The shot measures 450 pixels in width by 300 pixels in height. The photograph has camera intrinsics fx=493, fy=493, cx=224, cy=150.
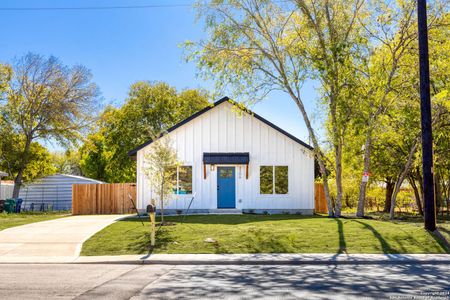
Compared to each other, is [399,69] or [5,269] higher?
[399,69]

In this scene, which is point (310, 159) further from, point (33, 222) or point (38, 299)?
point (38, 299)

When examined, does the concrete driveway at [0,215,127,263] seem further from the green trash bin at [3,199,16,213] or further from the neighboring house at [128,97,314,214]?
the green trash bin at [3,199,16,213]

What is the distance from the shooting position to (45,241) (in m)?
15.8

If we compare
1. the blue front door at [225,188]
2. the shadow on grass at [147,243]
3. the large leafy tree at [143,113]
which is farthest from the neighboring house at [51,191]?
the shadow on grass at [147,243]

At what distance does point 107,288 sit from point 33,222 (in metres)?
14.2

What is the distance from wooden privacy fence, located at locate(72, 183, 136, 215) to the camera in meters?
28.0

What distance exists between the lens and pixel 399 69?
21.2m

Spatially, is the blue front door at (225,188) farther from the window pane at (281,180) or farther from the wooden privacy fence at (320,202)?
the wooden privacy fence at (320,202)

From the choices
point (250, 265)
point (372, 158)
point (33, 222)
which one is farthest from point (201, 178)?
point (250, 265)

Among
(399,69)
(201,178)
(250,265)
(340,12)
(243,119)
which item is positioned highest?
(340,12)

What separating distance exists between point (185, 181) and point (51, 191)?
2249cm

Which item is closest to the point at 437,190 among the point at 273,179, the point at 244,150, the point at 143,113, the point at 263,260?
the point at 273,179

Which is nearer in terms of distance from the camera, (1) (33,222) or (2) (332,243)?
(2) (332,243)

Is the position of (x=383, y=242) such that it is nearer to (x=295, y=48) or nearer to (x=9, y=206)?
(x=295, y=48)
